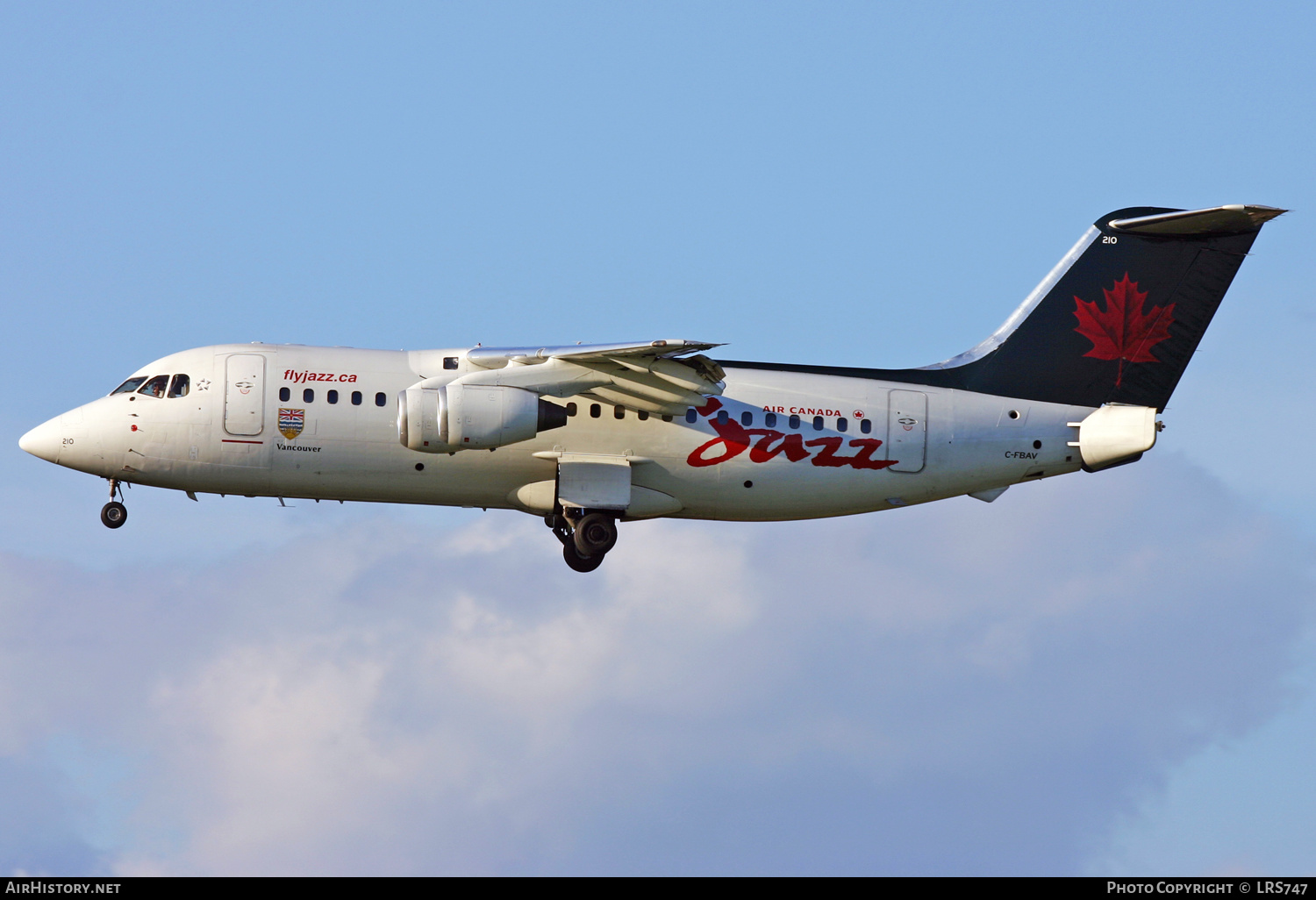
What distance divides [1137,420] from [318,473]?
13.0 metres

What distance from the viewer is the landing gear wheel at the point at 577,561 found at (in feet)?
108

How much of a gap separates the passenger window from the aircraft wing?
13.9ft

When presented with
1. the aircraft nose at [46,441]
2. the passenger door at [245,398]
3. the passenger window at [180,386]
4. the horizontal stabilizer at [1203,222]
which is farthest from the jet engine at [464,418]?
the horizontal stabilizer at [1203,222]

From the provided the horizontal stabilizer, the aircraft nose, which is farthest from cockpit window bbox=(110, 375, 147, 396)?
the horizontal stabilizer

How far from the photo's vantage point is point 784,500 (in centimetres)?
3247

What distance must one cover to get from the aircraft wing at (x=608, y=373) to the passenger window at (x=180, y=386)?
A: 425 centimetres

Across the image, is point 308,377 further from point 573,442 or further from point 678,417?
point 678,417

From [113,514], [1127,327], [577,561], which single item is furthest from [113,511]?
[1127,327]

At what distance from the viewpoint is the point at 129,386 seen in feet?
104

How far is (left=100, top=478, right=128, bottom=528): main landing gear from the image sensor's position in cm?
3216

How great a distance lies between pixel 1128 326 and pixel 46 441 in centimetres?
1748

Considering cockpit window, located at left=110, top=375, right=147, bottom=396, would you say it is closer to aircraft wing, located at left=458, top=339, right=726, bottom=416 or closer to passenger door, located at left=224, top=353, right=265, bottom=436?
passenger door, located at left=224, top=353, right=265, bottom=436
